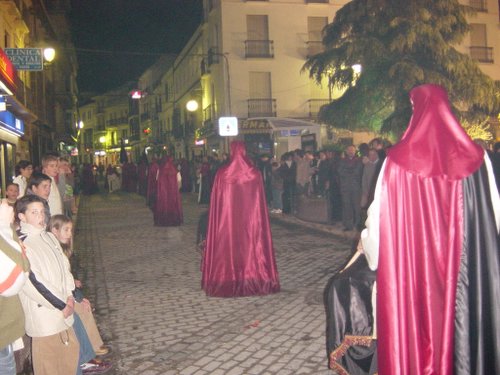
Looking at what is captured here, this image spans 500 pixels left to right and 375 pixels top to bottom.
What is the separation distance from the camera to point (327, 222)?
45.9 feet

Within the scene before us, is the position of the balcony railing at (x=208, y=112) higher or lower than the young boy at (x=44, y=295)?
higher

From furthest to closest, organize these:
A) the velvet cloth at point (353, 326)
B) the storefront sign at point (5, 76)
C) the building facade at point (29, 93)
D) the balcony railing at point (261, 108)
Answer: the balcony railing at point (261, 108), the building facade at point (29, 93), the storefront sign at point (5, 76), the velvet cloth at point (353, 326)

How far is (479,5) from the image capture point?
112ft

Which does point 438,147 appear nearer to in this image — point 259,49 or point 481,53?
point 259,49

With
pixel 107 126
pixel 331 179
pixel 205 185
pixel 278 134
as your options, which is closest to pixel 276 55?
pixel 278 134

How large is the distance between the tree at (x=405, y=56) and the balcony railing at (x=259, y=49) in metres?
12.1

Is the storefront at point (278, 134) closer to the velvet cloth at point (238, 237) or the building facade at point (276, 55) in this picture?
the building facade at point (276, 55)

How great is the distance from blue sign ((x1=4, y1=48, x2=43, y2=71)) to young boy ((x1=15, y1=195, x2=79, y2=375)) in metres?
10.6

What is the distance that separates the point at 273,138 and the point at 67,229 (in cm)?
2536

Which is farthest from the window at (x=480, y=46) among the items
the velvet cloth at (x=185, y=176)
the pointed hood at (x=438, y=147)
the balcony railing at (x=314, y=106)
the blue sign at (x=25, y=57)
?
the pointed hood at (x=438, y=147)

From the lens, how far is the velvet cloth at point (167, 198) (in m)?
14.7

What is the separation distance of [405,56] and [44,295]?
710 inches

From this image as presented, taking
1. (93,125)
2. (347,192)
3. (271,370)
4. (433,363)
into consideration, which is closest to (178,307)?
(271,370)

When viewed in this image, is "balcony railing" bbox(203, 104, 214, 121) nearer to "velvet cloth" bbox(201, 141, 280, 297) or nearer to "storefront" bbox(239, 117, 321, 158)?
"storefront" bbox(239, 117, 321, 158)
